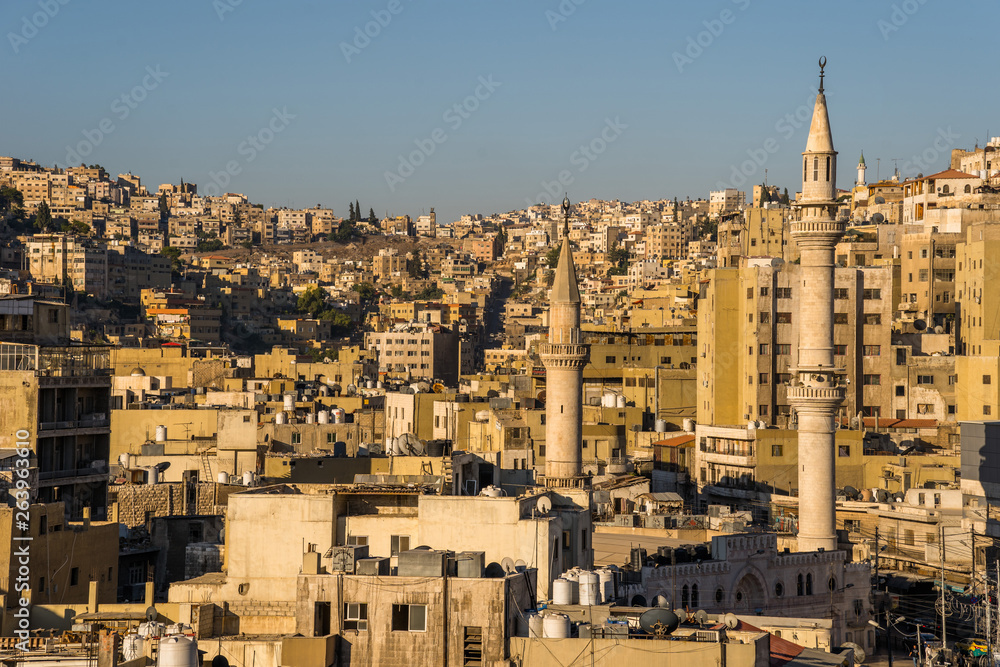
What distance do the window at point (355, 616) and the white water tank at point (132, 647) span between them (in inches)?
86.2

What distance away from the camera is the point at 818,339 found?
1630 inches

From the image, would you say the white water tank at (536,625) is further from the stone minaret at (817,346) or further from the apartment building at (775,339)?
the apartment building at (775,339)

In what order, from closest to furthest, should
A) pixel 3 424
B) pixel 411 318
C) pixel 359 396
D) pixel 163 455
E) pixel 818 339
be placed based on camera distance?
A: pixel 3 424
pixel 818 339
pixel 163 455
pixel 359 396
pixel 411 318

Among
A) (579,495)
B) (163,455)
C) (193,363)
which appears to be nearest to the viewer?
(579,495)

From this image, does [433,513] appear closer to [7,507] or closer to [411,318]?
[7,507]

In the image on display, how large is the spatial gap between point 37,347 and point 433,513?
35.7ft

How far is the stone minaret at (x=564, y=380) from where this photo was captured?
41.2 meters

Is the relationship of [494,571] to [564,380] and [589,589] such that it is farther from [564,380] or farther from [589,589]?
[564,380]

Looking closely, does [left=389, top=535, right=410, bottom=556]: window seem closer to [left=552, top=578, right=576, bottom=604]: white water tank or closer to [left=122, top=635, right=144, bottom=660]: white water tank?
[left=552, top=578, right=576, bottom=604]: white water tank

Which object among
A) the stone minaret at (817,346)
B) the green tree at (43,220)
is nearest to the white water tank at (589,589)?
the stone minaret at (817,346)

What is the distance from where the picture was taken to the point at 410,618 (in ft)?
58.1

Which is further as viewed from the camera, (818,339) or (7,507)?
(818,339)

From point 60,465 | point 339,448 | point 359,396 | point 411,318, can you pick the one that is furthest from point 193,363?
point 411,318

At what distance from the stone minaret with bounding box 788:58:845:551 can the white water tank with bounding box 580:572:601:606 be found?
19.8 metres
